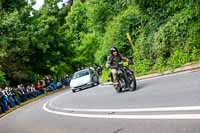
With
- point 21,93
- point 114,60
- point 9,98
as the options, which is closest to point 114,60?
point 114,60

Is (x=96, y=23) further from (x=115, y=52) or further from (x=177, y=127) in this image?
(x=177, y=127)

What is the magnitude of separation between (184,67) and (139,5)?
29.8 feet

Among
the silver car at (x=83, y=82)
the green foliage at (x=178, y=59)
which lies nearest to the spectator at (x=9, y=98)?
the silver car at (x=83, y=82)

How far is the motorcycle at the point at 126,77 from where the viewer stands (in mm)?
17297

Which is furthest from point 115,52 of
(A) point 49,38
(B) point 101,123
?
(A) point 49,38

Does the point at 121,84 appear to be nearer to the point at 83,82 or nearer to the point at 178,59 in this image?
the point at 178,59

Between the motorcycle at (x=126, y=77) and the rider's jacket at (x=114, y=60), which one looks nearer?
the motorcycle at (x=126, y=77)

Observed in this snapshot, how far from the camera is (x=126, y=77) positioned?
→ 17.3 m

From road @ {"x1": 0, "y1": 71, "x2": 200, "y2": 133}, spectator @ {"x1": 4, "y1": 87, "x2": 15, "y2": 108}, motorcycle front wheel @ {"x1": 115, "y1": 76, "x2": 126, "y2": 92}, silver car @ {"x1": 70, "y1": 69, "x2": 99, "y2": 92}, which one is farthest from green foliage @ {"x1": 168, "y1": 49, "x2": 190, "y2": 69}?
spectator @ {"x1": 4, "y1": 87, "x2": 15, "y2": 108}

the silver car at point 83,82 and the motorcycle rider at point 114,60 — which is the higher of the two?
the motorcycle rider at point 114,60

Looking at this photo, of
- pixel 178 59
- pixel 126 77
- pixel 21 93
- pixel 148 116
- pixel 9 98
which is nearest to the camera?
pixel 148 116

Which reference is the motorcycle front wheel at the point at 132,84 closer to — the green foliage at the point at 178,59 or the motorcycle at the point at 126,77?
the motorcycle at the point at 126,77

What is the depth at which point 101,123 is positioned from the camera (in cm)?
1149

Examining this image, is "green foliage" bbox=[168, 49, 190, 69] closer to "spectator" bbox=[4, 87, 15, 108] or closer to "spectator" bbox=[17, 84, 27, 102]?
"spectator" bbox=[4, 87, 15, 108]
